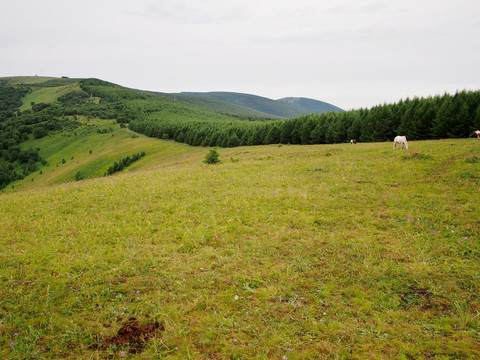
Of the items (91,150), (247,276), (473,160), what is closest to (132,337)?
(247,276)

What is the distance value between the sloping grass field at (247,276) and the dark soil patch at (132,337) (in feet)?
0.08

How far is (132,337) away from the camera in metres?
5.28

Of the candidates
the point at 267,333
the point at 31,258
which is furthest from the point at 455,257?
the point at 31,258

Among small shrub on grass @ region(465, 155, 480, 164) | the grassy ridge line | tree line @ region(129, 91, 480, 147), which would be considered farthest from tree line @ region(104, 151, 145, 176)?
small shrub on grass @ region(465, 155, 480, 164)

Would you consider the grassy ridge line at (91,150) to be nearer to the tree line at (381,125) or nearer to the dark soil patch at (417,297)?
the tree line at (381,125)

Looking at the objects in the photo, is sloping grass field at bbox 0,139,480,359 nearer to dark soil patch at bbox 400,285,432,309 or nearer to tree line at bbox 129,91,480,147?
dark soil patch at bbox 400,285,432,309

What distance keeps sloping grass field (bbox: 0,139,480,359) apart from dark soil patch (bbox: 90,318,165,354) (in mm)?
24

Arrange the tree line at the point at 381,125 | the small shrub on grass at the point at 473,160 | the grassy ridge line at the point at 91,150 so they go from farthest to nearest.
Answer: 1. the grassy ridge line at the point at 91,150
2. the tree line at the point at 381,125
3. the small shrub on grass at the point at 473,160

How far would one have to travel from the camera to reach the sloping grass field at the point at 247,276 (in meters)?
5.07

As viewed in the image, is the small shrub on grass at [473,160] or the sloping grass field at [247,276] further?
the small shrub on grass at [473,160]

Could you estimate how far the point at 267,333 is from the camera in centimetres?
526

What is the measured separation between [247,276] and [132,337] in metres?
3.17

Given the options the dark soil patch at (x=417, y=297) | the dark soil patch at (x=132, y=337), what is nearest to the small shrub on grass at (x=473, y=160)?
the dark soil patch at (x=417, y=297)

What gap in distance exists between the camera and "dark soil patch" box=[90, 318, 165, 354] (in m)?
5.11
